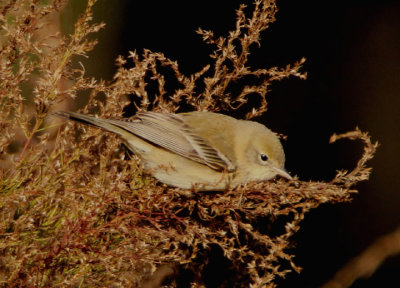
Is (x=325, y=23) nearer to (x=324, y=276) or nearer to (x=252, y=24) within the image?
(x=324, y=276)

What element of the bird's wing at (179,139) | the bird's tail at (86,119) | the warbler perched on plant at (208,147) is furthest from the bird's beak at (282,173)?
the bird's tail at (86,119)

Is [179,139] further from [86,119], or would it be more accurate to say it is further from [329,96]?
[329,96]

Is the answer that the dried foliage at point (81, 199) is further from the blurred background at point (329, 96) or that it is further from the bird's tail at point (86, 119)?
the blurred background at point (329, 96)

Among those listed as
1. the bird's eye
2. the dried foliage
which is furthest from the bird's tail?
the bird's eye

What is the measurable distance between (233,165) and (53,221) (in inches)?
40.4

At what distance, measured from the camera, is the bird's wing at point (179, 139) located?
239 centimetres

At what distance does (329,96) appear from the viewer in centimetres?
386

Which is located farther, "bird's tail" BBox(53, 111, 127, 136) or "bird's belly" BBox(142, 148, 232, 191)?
"bird's belly" BBox(142, 148, 232, 191)

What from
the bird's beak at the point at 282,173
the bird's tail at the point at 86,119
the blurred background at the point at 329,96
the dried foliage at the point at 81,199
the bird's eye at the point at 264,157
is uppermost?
the blurred background at the point at 329,96

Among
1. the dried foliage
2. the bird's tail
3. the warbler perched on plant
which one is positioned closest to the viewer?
the dried foliage

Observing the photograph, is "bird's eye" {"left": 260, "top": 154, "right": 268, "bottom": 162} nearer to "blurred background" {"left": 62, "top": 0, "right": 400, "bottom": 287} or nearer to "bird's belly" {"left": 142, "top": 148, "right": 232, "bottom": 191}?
"bird's belly" {"left": 142, "top": 148, "right": 232, "bottom": 191}

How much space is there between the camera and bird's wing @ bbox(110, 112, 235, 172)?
2.39 m

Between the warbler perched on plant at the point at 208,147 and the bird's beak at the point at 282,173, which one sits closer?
the bird's beak at the point at 282,173

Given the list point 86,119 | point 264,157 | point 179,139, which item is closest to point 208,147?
point 179,139
